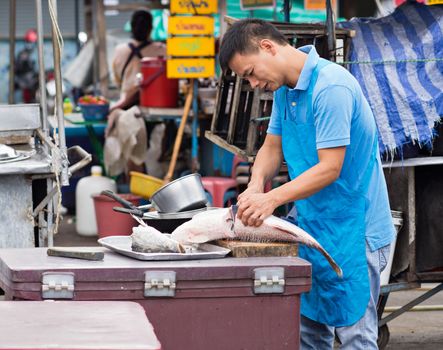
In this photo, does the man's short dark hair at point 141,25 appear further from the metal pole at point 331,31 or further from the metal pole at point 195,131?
the metal pole at point 331,31

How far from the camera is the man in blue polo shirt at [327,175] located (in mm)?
4004

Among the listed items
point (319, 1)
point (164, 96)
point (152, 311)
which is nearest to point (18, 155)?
point (152, 311)

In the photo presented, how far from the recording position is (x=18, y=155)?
552 centimetres

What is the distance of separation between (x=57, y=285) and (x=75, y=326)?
762 millimetres

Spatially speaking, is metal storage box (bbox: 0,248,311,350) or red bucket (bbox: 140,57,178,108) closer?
metal storage box (bbox: 0,248,311,350)

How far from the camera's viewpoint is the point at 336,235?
13.8 ft

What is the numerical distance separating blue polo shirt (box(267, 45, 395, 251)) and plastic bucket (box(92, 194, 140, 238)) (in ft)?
16.6

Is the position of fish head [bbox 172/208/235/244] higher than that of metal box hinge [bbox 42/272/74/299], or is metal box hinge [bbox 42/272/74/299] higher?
fish head [bbox 172/208/235/244]

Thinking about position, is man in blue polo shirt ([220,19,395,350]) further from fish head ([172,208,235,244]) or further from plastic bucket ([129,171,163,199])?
plastic bucket ([129,171,163,199])

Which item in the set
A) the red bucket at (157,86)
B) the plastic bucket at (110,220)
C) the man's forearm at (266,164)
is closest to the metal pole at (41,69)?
the man's forearm at (266,164)

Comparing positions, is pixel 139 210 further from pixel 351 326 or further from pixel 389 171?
pixel 389 171

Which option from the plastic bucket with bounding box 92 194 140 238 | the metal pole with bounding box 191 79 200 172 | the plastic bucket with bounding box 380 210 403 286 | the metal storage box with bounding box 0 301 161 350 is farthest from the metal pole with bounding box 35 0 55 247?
the metal pole with bounding box 191 79 200 172

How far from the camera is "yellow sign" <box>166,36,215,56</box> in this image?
9523mm

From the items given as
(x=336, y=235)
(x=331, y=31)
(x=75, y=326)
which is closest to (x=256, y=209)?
(x=336, y=235)
